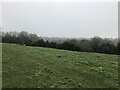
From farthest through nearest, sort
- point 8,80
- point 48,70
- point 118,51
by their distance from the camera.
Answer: point 118,51, point 48,70, point 8,80

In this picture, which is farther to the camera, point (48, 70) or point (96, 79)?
point (48, 70)

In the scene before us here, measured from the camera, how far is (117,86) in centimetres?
923

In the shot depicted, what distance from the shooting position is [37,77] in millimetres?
9492

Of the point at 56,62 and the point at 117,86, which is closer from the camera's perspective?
the point at 117,86

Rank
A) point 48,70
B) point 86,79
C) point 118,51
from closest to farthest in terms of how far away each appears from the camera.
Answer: point 86,79 < point 48,70 < point 118,51

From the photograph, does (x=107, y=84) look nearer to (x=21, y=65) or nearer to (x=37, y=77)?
(x=37, y=77)

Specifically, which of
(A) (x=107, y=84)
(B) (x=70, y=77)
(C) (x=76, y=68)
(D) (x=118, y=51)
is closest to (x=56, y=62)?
(C) (x=76, y=68)

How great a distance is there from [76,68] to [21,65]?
10.2 feet

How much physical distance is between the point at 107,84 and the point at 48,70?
317 cm

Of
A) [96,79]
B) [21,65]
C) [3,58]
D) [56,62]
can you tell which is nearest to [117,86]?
[96,79]

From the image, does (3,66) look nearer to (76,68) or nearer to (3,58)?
(3,58)

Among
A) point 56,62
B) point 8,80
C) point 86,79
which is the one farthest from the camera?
point 56,62

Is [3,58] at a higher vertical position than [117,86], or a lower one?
higher

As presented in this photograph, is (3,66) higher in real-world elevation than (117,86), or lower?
higher
